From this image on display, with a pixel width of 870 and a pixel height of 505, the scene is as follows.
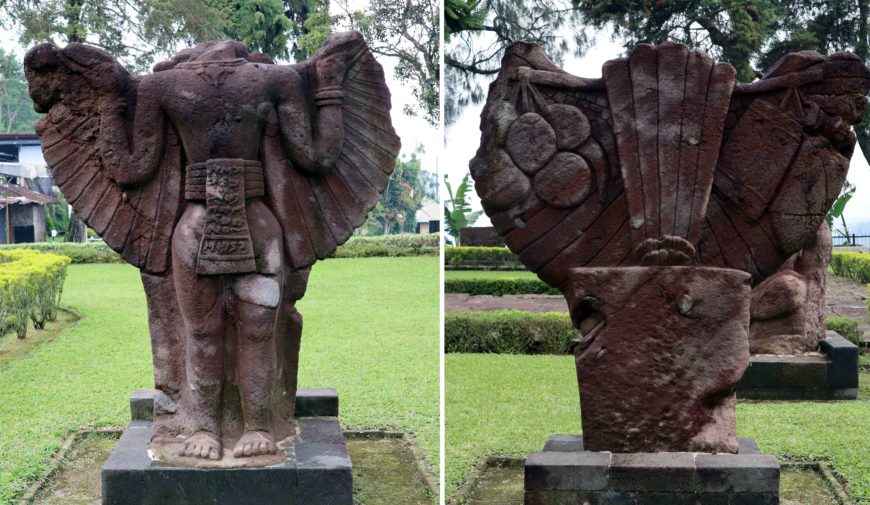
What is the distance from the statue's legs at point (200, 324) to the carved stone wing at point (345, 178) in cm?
40

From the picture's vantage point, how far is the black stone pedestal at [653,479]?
3836 mm

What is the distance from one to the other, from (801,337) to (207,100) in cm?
479

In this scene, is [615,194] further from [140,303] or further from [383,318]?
[140,303]

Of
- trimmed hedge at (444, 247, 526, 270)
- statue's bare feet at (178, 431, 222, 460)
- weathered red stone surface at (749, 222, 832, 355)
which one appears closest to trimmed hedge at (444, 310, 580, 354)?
weathered red stone surface at (749, 222, 832, 355)

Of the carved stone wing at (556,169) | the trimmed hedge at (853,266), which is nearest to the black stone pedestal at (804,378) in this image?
the carved stone wing at (556,169)

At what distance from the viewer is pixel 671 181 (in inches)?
161

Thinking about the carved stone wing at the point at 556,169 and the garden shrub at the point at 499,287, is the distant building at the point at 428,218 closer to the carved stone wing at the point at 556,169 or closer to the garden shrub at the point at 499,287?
the garden shrub at the point at 499,287

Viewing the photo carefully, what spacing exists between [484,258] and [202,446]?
12.6m

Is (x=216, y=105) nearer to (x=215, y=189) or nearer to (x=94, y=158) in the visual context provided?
(x=215, y=189)

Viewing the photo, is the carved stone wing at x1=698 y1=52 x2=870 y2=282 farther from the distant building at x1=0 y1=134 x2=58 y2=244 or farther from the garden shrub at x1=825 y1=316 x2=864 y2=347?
the distant building at x1=0 y1=134 x2=58 y2=244

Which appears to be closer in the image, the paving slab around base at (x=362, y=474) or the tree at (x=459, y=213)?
the paving slab around base at (x=362, y=474)

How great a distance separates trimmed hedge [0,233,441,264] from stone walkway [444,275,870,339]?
550 centimetres

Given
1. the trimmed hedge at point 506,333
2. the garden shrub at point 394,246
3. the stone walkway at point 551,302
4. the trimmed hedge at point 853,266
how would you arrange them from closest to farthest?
the trimmed hedge at point 506,333, the stone walkway at point 551,302, the trimmed hedge at point 853,266, the garden shrub at point 394,246

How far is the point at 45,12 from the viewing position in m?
16.8
